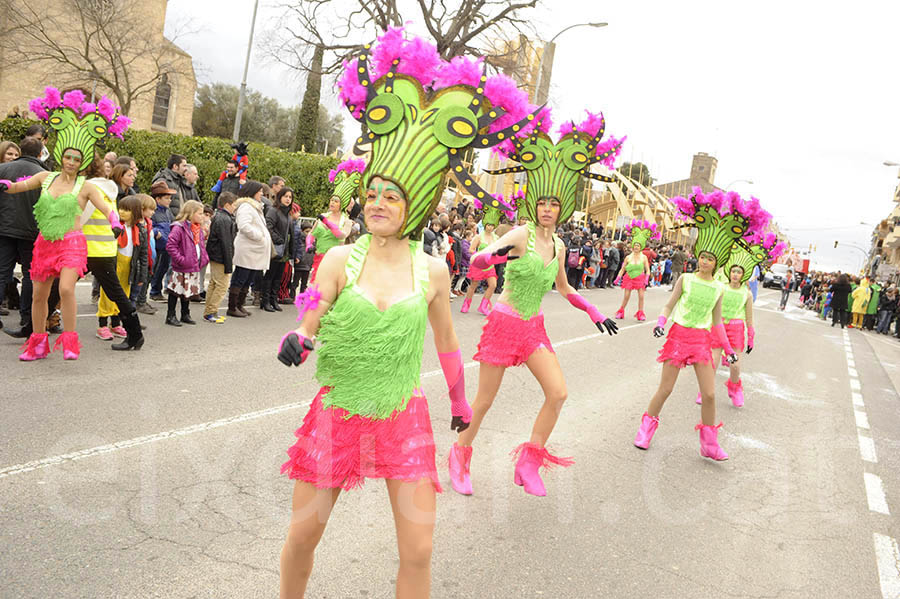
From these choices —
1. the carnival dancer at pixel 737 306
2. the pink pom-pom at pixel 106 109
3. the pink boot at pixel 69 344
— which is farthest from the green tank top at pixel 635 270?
the pink boot at pixel 69 344

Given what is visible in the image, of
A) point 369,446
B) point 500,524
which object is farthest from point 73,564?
point 500,524

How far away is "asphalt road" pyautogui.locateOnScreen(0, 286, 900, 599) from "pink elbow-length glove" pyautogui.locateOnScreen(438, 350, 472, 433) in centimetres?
90

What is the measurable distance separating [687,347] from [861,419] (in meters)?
4.45

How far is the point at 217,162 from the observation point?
1861 centimetres

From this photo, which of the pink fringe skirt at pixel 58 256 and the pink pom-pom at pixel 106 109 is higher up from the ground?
the pink pom-pom at pixel 106 109

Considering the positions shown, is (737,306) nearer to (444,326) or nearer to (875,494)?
(875,494)

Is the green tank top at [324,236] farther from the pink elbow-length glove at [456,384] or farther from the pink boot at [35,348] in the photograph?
the pink elbow-length glove at [456,384]

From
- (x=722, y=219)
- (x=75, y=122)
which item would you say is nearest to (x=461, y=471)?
(x=722, y=219)

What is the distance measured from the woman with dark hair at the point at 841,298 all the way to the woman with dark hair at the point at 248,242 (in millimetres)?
22302

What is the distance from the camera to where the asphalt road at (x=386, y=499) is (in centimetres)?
339

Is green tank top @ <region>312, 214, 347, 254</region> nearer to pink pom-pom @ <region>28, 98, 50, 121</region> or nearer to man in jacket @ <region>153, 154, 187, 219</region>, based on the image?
man in jacket @ <region>153, 154, 187, 219</region>

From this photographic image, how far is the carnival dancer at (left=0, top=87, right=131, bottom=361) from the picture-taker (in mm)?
6039

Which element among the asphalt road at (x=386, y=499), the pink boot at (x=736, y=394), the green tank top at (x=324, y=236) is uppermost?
the green tank top at (x=324, y=236)

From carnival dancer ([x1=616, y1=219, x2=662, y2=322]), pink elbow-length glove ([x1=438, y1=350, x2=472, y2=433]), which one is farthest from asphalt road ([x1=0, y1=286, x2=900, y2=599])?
carnival dancer ([x1=616, y1=219, x2=662, y2=322])
